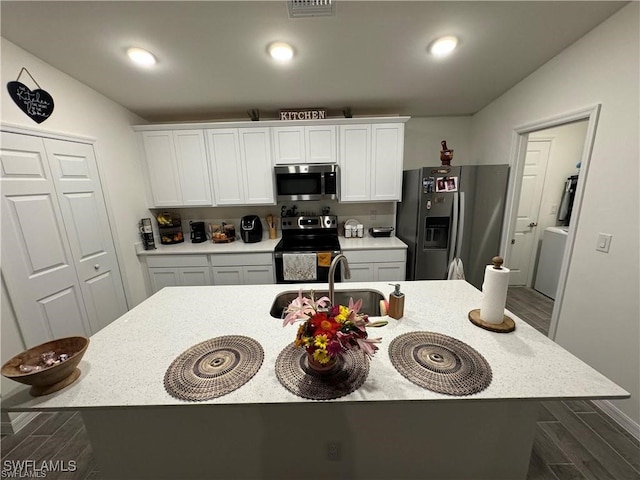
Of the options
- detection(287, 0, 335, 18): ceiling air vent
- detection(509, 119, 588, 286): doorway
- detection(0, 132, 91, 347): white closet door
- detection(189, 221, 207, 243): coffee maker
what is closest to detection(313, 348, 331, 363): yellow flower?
detection(287, 0, 335, 18): ceiling air vent

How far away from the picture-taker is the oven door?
265 centimetres

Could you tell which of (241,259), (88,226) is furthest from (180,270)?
(88,226)

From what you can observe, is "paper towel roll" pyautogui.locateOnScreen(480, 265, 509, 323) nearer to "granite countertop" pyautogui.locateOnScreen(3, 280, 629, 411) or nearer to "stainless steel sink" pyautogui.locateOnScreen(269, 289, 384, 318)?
"granite countertop" pyautogui.locateOnScreen(3, 280, 629, 411)

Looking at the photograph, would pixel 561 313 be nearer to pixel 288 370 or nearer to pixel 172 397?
pixel 288 370

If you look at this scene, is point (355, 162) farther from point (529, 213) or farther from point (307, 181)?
point (529, 213)

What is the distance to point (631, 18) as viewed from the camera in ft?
4.71

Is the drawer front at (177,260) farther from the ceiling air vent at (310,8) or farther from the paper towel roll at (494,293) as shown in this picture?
the paper towel roll at (494,293)

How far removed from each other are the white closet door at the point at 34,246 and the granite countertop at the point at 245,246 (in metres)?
0.85

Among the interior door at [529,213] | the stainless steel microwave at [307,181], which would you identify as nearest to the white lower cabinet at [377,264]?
the stainless steel microwave at [307,181]

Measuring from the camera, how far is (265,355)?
3.36 ft

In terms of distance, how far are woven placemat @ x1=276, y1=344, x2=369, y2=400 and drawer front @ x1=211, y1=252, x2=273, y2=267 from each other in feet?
5.89

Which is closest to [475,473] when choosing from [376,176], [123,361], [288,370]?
[288,370]

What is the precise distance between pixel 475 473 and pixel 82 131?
368 cm

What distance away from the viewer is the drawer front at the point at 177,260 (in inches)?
109
